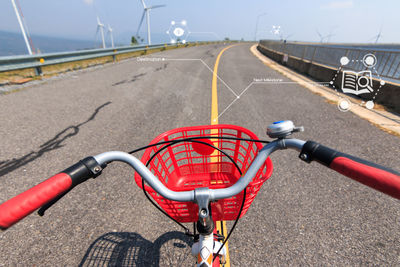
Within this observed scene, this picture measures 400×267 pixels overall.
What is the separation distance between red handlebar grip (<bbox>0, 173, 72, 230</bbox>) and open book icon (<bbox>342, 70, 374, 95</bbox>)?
8987 mm

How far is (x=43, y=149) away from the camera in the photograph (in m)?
3.54

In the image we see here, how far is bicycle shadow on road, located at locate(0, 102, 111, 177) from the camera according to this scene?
3031 mm

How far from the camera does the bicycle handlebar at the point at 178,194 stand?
75 centimetres

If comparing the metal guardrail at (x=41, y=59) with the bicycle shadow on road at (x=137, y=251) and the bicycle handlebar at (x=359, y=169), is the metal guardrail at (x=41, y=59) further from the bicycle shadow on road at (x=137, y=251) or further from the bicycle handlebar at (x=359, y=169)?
the bicycle handlebar at (x=359, y=169)

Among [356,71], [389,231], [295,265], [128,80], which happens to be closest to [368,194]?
[389,231]

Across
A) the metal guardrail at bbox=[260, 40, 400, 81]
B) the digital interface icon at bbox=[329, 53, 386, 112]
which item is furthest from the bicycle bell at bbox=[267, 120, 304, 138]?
the metal guardrail at bbox=[260, 40, 400, 81]

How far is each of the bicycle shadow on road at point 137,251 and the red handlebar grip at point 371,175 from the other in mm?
1643

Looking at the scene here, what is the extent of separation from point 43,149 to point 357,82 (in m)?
10.1

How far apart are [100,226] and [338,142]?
174 inches

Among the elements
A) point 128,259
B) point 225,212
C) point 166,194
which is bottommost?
point 128,259

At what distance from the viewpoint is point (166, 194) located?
1.08 meters

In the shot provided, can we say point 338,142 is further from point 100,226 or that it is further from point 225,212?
point 100,226

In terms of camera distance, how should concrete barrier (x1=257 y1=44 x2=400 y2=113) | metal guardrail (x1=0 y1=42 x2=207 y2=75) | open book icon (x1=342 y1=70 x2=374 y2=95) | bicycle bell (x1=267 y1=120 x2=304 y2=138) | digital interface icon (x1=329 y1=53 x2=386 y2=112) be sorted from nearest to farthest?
bicycle bell (x1=267 y1=120 x2=304 y2=138) → concrete barrier (x1=257 y1=44 x2=400 y2=113) → digital interface icon (x1=329 y1=53 x2=386 y2=112) → metal guardrail (x1=0 y1=42 x2=207 y2=75) → open book icon (x1=342 y1=70 x2=374 y2=95)

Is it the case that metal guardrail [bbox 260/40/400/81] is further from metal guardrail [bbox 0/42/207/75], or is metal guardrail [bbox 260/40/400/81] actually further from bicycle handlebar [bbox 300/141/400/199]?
metal guardrail [bbox 0/42/207/75]
